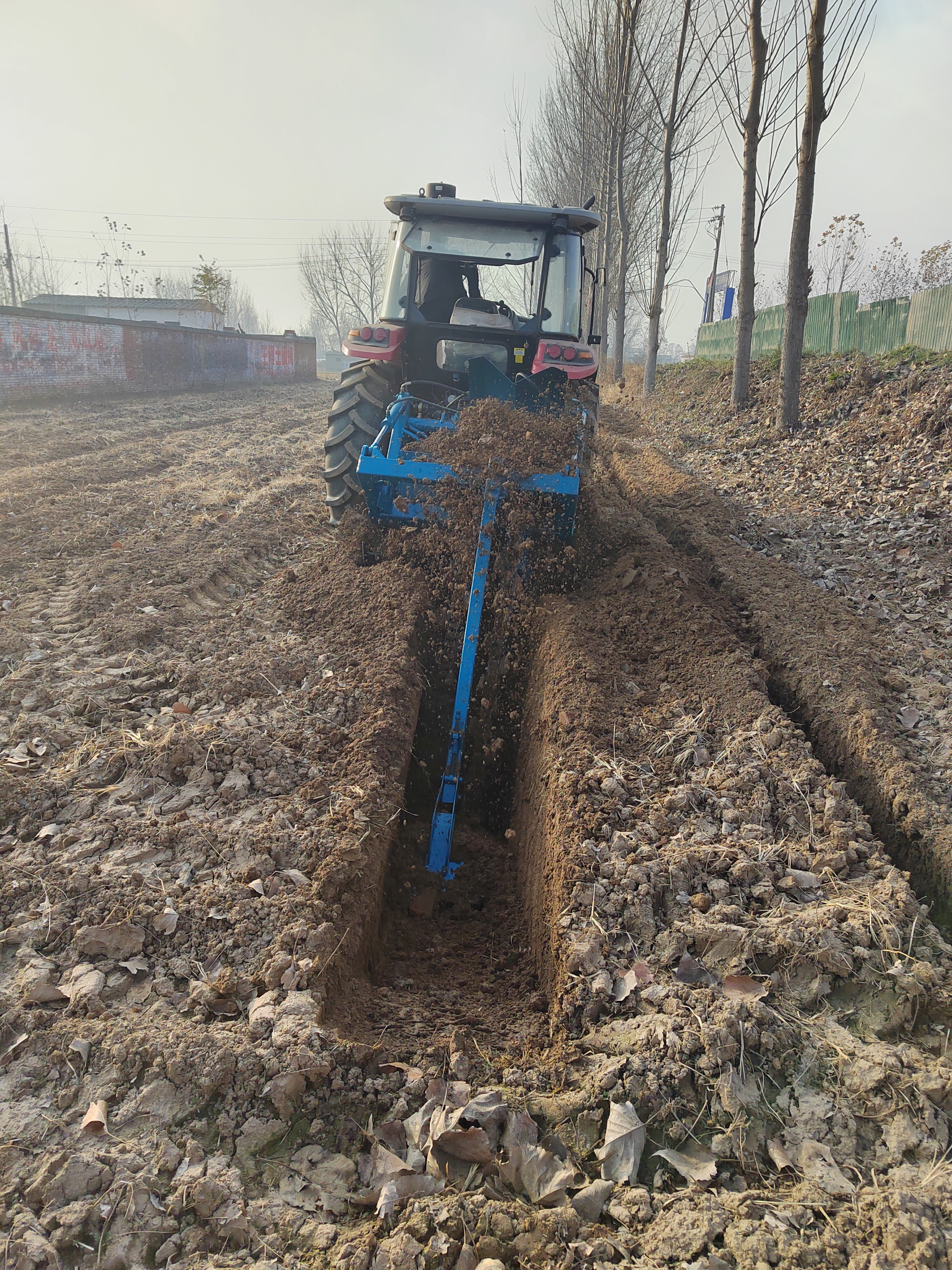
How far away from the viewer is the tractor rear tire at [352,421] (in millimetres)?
5359

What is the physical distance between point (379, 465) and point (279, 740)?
195 cm

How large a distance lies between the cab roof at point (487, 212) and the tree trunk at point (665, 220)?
38.2 feet

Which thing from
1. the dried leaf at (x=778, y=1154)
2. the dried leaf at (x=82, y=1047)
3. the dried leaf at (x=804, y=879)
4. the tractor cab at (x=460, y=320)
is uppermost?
the tractor cab at (x=460, y=320)

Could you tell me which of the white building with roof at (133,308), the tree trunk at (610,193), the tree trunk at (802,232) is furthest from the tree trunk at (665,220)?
the white building with roof at (133,308)

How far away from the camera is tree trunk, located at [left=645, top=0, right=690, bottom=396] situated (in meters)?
14.5

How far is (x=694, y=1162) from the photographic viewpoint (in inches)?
74.9

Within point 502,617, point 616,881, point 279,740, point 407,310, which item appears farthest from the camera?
point 407,310

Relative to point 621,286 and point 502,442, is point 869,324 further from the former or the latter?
point 621,286

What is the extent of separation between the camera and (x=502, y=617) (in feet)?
15.1

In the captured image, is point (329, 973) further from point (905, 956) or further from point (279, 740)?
point (905, 956)

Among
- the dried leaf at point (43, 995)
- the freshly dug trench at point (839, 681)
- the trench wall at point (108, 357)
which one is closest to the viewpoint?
the dried leaf at point (43, 995)

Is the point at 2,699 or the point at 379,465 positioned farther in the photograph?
the point at 379,465

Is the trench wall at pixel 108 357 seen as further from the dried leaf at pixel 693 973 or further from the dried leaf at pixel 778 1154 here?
the dried leaf at pixel 778 1154

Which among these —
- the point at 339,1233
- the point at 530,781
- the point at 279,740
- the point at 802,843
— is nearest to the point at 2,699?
the point at 279,740
